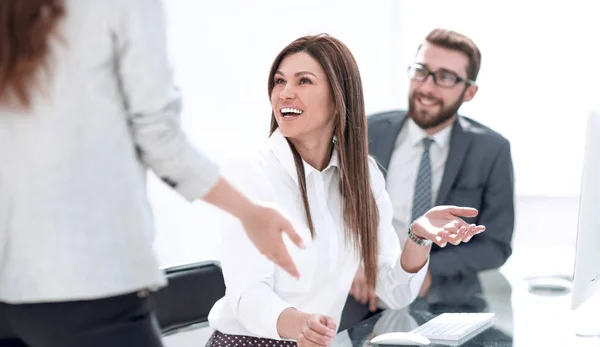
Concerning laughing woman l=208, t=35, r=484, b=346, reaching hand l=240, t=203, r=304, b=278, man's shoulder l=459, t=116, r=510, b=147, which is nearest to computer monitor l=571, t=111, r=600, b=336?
laughing woman l=208, t=35, r=484, b=346

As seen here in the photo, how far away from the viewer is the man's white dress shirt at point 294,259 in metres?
2.23

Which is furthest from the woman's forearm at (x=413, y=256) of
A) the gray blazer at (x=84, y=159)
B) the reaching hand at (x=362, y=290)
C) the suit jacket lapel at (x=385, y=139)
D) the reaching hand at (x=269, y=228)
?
the gray blazer at (x=84, y=159)

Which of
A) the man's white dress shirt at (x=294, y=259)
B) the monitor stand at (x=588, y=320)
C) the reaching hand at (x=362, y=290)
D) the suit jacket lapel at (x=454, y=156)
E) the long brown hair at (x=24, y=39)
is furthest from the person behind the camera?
the suit jacket lapel at (x=454, y=156)

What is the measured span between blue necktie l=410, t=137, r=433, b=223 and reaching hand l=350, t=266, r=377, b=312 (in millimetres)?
765

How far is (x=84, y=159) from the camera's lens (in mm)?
1171

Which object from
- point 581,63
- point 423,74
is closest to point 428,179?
point 423,74

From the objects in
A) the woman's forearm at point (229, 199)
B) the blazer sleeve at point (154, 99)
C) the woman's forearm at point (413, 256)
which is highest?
the blazer sleeve at point (154, 99)

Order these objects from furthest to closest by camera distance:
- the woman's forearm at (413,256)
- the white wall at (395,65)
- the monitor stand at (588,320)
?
the white wall at (395,65) < the woman's forearm at (413,256) < the monitor stand at (588,320)

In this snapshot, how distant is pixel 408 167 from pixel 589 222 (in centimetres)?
151

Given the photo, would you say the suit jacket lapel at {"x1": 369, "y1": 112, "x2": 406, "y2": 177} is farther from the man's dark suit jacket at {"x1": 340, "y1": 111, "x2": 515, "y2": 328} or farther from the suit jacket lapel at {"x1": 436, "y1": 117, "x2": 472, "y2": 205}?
the suit jacket lapel at {"x1": 436, "y1": 117, "x2": 472, "y2": 205}

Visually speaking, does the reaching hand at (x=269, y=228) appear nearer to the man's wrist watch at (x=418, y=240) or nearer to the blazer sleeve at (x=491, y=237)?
the man's wrist watch at (x=418, y=240)

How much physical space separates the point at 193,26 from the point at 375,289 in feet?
7.90

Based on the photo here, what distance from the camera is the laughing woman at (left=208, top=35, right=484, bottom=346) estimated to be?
2367 mm

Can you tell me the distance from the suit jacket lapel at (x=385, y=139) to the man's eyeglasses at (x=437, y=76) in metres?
0.19
